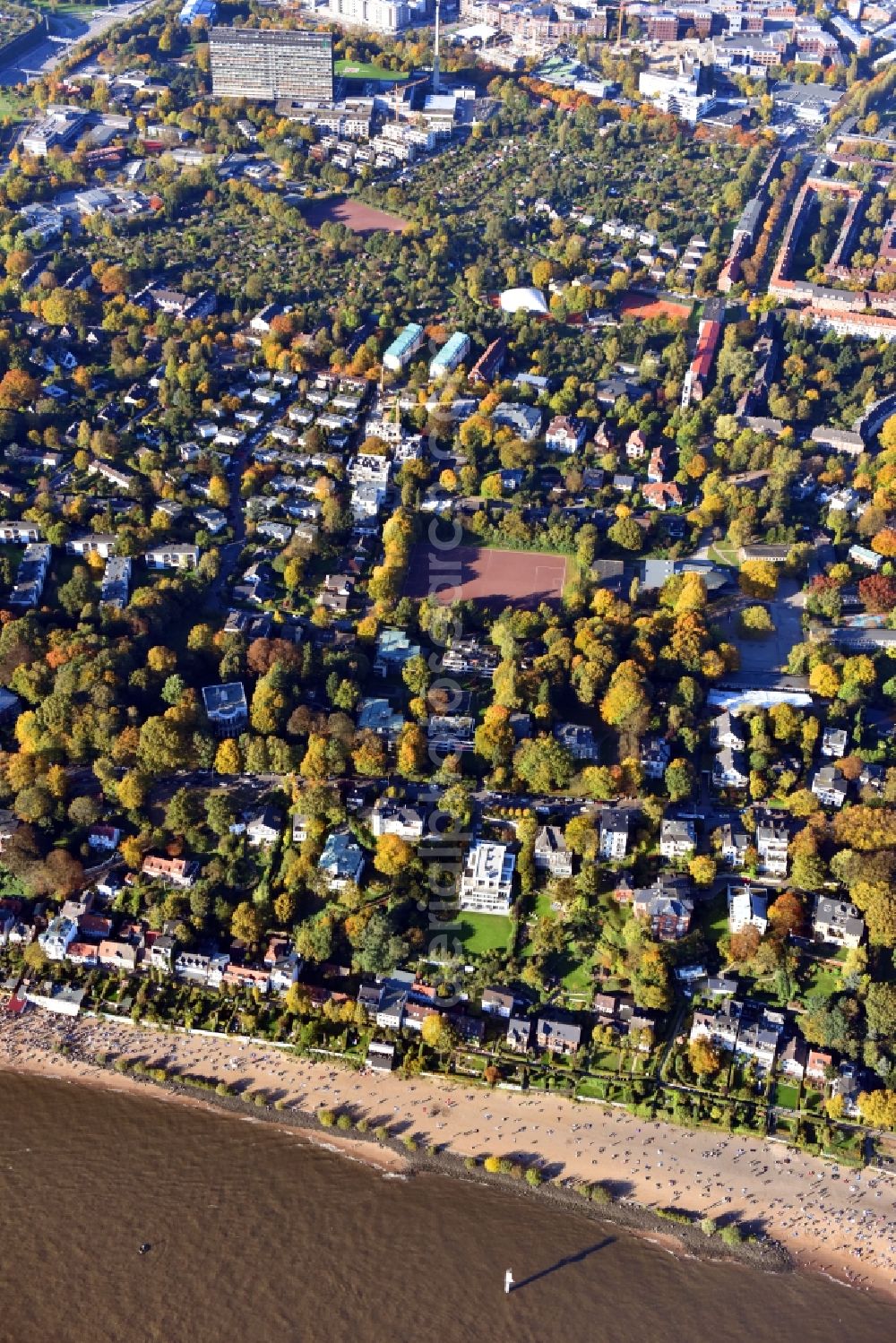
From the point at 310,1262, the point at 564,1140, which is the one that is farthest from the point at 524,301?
the point at 310,1262

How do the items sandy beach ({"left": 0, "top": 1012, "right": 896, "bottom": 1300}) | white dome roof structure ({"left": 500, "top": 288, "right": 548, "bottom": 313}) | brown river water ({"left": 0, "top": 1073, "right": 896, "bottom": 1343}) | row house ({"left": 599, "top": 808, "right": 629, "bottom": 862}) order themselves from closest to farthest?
1. brown river water ({"left": 0, "top": 1073, "right": 896, "bottom": 1343})
2. sandy beach ({"left": 0, "top": 1012, "right": 896, "bottom": 1300})
3. row house ({"left": 599, "top": 808, "right": 629, "bottom": 862})
4. white dome roof structure ({"left": 500, "top": 288, "right": 548, "bottom": 313})

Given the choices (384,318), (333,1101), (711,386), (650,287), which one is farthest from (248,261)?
(333,1101)

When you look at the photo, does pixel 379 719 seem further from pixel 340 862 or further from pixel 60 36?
pixel 60 36

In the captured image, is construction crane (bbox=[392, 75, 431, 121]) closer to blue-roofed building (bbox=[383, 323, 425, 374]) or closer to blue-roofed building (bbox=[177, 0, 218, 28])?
blue-roofed building (bbox=[177, 0, 218, 28])

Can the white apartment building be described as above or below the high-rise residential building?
below

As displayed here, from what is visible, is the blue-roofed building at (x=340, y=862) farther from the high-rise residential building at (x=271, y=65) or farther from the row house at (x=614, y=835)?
the high-rise residential building at (x=271, y=65)

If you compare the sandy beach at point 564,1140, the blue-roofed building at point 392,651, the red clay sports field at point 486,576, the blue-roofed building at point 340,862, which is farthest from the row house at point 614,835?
the red clay sports field at point 486,576

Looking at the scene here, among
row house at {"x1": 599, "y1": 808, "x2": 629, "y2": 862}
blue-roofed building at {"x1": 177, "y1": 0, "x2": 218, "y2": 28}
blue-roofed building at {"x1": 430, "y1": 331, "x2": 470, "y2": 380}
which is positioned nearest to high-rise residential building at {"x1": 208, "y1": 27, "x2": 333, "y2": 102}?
blue-roofed building at {"x1": 177, "y1": 0, "x2": 218, "y2": 28}
